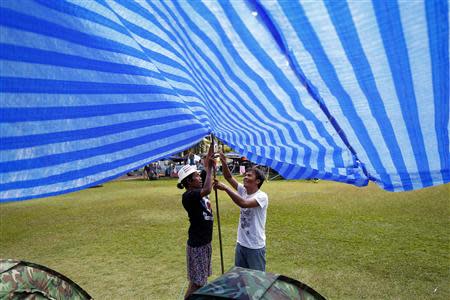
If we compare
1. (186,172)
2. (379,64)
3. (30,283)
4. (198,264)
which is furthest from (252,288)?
(186,172)

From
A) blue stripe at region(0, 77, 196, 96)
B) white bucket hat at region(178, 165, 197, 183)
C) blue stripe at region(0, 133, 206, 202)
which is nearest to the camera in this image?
blue stripe at region(0, 77, 196, 96)

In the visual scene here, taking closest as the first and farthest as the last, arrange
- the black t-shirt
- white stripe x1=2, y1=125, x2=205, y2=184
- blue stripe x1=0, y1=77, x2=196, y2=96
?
1. blue stripe x1=0, y1=77, x2=196, y2=96
2. white stripe x1=2, y1=125, x2=205, y2=184
3. the black t-shirt

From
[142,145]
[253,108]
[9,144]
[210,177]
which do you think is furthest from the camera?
[210,177]

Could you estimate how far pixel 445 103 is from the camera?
1367 mm

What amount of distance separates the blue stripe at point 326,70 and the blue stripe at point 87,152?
4.61 ft

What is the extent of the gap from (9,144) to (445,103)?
82.4 inches

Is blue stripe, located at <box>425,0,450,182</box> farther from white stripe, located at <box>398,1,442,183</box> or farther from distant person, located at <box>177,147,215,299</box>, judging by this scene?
distant person, located at <box>177,147,215,299</box>

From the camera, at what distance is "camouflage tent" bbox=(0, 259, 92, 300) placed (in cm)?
213

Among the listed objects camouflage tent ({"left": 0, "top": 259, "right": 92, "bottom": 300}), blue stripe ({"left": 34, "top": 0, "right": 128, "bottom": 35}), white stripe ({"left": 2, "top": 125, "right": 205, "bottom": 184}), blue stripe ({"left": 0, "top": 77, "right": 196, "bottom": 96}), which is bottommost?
camouflage tent ({"left": 0, "top": 259, "right": 92, "bottom": 300})

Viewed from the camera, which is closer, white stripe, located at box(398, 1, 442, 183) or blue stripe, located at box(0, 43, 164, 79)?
white stripe, located at box(398, 1, 442, 183)

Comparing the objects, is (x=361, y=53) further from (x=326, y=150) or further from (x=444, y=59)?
(x=326, y=150)

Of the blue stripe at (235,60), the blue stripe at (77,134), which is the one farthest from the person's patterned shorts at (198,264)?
the blue stripe at (235,60)

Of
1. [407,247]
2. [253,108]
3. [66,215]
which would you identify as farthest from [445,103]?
[66,215]

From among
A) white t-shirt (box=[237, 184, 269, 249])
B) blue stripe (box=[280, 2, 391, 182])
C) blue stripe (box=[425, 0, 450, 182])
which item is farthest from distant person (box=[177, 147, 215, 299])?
blue stripe (box=[425, 0, 450, 182])
